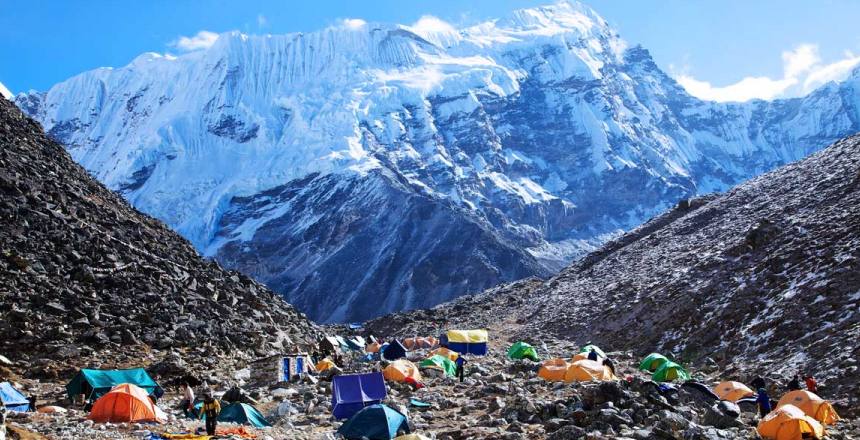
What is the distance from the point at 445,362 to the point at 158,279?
49.6 feet

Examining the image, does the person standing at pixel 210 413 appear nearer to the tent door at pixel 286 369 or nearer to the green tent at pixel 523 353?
the tent door at pixel 286 369

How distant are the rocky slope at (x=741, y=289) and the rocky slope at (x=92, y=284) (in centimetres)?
1885

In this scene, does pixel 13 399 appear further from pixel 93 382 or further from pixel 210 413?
pixel 210 413

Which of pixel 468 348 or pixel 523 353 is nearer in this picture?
pixel 523 353

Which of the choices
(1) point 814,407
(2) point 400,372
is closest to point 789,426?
(1) point 814,407

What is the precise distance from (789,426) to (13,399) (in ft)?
66.8

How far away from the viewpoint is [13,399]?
22328 mm

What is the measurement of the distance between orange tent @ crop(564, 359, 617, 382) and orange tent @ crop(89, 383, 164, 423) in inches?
551

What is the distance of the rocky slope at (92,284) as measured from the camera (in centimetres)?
3080

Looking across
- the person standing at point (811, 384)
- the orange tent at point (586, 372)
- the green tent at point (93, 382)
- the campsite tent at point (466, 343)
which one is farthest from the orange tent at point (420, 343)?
the person standing at point (811, 384)

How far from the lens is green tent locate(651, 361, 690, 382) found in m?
28.2

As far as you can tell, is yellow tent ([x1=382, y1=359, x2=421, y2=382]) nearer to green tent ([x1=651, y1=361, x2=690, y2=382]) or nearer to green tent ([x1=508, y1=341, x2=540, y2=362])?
green tent ([x1=651, y1=361, x2=690, y2=382])

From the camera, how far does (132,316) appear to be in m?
34.5

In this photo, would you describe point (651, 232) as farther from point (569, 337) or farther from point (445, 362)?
point (445, 362)
